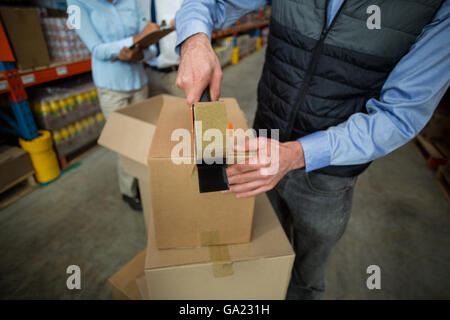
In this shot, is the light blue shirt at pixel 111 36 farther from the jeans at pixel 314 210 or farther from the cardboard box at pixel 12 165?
the jeans at pixel 314 210

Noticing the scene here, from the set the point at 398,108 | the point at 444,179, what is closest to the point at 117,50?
the point at 398,108

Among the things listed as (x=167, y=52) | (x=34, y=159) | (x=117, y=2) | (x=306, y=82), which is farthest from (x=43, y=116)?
(x=306, y=82)

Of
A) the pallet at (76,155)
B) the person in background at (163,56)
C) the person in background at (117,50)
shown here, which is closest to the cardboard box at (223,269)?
the person in background at (117,50)

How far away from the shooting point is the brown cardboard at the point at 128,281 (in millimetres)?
1160

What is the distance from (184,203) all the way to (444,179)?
2817 millimetres

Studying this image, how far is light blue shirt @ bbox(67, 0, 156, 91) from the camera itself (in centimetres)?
Result: 157

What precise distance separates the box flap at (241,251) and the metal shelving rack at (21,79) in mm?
1618

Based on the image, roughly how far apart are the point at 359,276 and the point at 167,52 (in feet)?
8.36

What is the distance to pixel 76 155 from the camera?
257cm

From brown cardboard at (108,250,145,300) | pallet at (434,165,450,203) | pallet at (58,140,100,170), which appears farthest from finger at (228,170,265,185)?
pallet at (434,165,450,203)

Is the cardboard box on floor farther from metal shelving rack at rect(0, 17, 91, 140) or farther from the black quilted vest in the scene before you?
metal shelving rack at rect(0, 17, 91, 140)

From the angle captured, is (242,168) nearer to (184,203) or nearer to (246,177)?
(246,177)

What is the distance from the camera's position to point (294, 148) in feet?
2.15

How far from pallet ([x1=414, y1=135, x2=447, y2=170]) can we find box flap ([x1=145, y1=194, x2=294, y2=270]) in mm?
2656
